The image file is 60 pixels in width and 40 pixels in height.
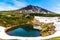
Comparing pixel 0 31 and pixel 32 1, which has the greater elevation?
pixel 32 1

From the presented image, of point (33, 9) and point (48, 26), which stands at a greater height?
point (33, 9)

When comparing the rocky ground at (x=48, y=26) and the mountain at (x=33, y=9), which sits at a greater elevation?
the mountain at (x=33, y=9)

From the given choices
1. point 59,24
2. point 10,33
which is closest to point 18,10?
point 10,33

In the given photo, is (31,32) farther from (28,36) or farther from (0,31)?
(0,31)

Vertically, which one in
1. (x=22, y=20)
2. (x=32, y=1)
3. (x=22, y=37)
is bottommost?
(x=22, y=37)

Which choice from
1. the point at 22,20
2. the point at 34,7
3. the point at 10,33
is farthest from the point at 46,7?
the point at 10,33

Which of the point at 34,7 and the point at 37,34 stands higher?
the point at 34,7

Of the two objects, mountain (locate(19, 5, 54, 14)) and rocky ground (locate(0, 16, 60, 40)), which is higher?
mountain (locate(19, 5, 54, 14))

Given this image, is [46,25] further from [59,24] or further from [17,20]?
[17,20]
